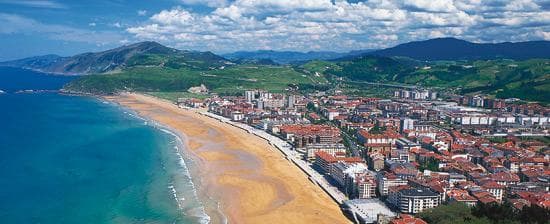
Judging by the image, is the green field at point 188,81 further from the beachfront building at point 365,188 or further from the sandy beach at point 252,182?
the beachfront building at point 365,188

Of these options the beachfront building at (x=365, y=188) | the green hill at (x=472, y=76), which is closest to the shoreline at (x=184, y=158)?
the beachfront building at (x=365, y=188)

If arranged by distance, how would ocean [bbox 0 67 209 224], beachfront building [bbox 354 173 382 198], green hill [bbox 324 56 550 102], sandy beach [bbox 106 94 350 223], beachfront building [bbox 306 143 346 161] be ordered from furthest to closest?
green hill [bbox 324 56 550 102] → beachfront building [bbox 306 143 346 161] → beachfront building [bbox 354 173 382 198] → sandy beach [bbox 106 94 350 223] → ocean [bbox 0 67 209 224]

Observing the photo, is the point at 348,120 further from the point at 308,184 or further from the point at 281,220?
the point at 281,220

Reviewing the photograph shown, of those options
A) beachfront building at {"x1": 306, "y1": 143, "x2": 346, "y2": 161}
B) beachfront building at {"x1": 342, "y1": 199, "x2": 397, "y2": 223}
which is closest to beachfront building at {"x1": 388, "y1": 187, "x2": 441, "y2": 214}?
beachfront building at {"x1": 342, "y1": 199, "x2": 397, "y2": 223}

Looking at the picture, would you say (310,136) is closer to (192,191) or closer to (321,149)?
(321,149)

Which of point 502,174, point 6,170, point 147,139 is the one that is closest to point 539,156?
point 502,174

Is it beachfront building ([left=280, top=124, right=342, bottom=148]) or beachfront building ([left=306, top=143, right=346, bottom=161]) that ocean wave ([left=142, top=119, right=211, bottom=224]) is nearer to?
beachfront building ([left=306, top=143, right=346, bottom=161])
